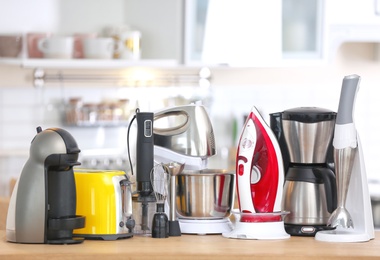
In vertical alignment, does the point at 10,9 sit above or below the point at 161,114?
above

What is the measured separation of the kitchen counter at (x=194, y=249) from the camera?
2316mm

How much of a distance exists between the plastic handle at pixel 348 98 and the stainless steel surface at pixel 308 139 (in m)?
0.10

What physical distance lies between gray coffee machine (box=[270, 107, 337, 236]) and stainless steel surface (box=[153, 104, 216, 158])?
25cm

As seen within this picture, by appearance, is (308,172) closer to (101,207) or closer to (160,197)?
(160,197)

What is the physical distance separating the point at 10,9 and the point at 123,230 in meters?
3.03

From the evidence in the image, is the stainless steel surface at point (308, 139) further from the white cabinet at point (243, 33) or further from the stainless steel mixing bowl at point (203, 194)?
the white cabinet at point (243, 33)

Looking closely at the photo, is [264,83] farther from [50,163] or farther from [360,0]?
[50,163]

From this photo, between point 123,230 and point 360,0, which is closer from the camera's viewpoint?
point 123,230

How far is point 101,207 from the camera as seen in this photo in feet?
8.42

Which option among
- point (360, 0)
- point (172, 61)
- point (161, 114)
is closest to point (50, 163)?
point (161, 114)

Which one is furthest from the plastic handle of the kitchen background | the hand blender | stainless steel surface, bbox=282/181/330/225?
the kitchen background

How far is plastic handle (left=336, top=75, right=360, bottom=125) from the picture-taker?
255cm

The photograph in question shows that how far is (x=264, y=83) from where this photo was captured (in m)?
5.59

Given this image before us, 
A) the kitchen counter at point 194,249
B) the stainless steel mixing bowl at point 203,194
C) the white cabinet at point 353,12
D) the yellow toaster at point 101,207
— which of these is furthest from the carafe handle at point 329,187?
the white cabinet at point 353,12
